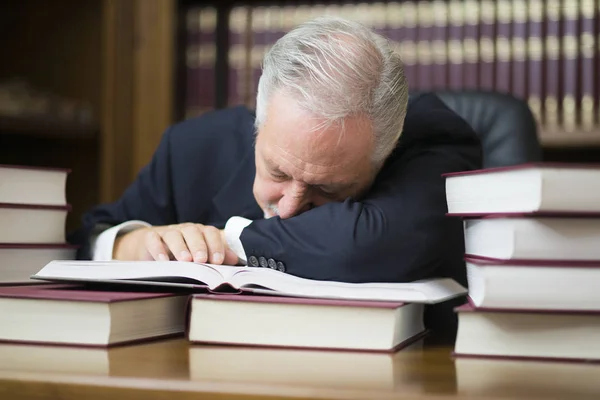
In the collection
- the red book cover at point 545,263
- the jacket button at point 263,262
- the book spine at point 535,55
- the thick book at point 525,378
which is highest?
the book spine at point 535,55

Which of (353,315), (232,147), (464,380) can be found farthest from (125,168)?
(464,380)

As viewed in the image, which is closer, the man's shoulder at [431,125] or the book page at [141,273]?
the book page at [141,273]

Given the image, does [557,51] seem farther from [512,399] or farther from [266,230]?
[512,399]

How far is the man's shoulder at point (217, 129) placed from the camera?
168 cm

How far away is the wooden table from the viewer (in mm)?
628

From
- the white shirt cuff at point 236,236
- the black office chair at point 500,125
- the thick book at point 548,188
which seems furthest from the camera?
the black office chair at point 500,125

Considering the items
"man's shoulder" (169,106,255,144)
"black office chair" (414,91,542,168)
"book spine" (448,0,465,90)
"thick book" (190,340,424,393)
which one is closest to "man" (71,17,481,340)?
"thick book" (190,340,424,393)

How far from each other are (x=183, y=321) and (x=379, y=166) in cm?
46

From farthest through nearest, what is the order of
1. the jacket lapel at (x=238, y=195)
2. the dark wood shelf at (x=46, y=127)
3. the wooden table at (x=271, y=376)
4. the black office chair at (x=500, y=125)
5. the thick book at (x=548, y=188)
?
the dark wood shelf at (x=46, y=127) < the black office chair at (x=500, y=125) < the jacket lapel at (x=238, y=195) < the thick book at (x=548, y=188) < the wooden table at (x=271, y=376)

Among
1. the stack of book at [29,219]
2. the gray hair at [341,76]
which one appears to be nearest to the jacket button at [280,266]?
the gray hair at [341,76]

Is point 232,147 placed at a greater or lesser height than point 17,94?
lesser

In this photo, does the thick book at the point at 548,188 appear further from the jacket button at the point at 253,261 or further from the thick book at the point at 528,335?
the jacket button at the point at 253,261

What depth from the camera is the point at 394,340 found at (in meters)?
0.81

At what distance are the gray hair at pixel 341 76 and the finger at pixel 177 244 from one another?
0.78ft
